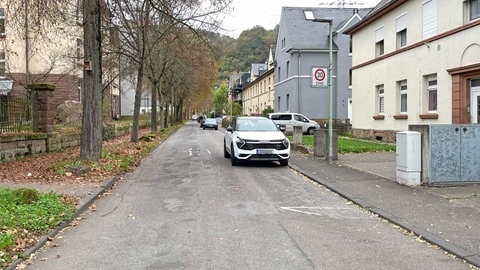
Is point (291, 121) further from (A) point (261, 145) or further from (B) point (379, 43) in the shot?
(A) point (261, 145)

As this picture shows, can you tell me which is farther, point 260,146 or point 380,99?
point 380,99

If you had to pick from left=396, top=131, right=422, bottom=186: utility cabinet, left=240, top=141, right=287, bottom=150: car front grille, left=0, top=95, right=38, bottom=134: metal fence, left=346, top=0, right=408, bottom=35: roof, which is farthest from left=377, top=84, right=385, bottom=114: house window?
left=0, top=95, right=38, bottom=134: metal fence

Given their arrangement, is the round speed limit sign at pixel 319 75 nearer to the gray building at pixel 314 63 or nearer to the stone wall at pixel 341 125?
the stone wall at pixel 341 125

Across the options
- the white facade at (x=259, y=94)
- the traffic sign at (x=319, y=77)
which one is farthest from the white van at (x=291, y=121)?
the white facade at (x=259, y=94)

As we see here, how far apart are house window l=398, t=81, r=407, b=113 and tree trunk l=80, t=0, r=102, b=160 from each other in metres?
14.8

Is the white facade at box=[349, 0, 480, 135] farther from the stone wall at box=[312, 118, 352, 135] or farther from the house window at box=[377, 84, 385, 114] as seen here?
the stone wall at box=[312, 118, 352, 135]

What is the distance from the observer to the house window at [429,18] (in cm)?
1894

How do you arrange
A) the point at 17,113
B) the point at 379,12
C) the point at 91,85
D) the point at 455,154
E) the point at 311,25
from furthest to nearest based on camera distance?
1. the point at 311,25
2. the point at 379,12
3. the point at 17,113
4. the point at 91,85
5. the point at 455,154

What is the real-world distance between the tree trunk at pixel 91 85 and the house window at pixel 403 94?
14824 millimetres

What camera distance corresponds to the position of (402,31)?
73.4 ft

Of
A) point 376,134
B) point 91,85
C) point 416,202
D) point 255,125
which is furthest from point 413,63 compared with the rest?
point 91,85

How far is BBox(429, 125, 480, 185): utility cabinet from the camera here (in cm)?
1003

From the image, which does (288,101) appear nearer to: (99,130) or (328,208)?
(99,130)

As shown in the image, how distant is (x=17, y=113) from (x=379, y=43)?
1837 centimetres
